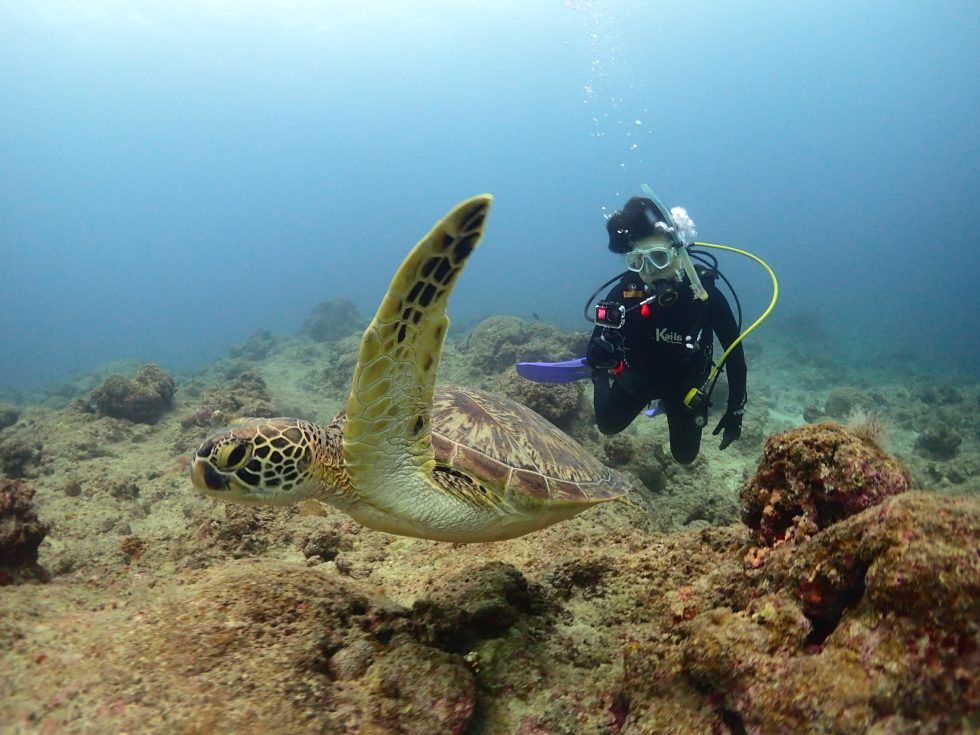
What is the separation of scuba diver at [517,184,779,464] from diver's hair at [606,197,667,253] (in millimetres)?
10

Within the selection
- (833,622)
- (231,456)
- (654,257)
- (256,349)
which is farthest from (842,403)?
(256,349)

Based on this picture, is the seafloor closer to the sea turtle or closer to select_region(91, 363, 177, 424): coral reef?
the sea turtle

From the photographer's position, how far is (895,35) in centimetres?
7406

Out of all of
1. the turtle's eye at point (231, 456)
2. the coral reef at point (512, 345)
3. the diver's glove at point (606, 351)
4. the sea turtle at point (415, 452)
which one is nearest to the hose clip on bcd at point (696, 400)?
the diver's glove at point (606, 351)

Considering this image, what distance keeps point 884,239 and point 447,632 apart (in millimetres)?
153590

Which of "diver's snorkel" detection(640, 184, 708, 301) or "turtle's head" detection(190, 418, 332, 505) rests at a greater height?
"diver's snorkel" detection(640, 184, 708, 301)

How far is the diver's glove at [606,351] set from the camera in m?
4.92

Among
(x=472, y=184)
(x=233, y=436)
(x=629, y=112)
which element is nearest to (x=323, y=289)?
(x=472, y=184)

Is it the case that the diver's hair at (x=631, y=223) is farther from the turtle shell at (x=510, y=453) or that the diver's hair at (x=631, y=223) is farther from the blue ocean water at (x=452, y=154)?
the blue ocean water at (x=452, y=154)

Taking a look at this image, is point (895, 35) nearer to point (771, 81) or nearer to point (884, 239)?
point (771, 81)

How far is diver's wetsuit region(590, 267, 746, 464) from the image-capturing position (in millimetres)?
4848

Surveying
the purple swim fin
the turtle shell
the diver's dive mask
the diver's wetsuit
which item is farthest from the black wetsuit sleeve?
the turtle shell

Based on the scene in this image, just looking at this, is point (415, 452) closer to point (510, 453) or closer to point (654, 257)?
point (510, 453)

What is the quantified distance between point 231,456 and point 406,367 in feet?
2.68
